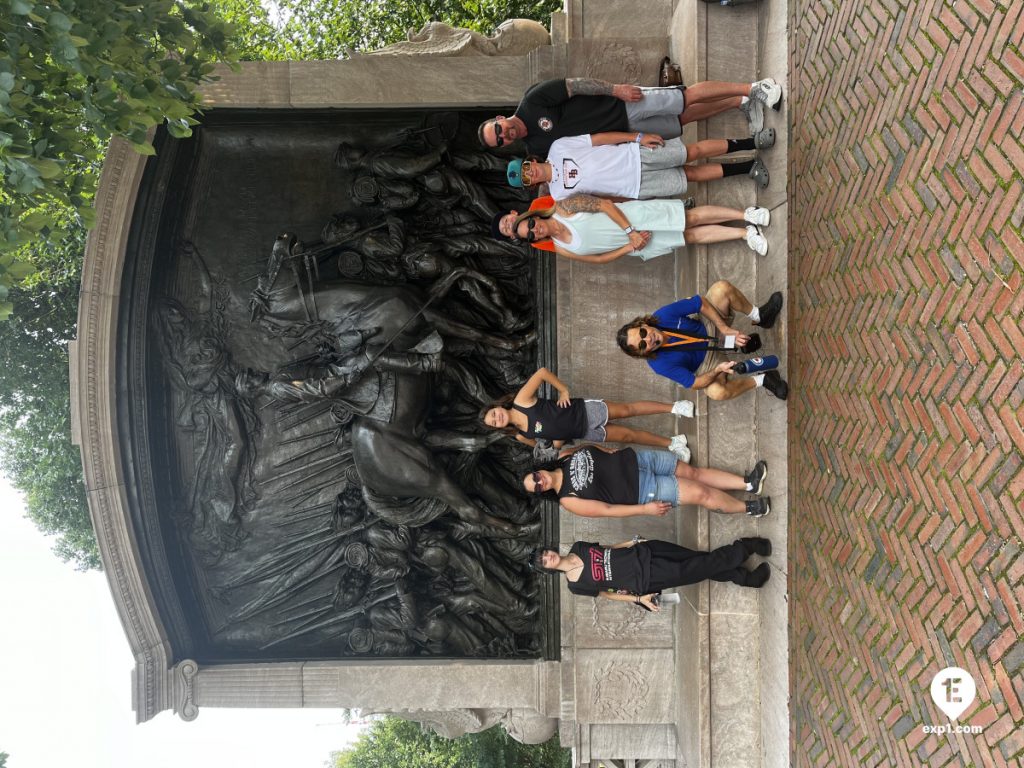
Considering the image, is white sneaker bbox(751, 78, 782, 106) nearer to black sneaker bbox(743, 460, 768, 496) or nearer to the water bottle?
the water bottle

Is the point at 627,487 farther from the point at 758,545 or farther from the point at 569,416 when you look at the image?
the point at 758,545

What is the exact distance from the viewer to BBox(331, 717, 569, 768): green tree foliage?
1695 centimetres

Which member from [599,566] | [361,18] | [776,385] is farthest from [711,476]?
[361,18]

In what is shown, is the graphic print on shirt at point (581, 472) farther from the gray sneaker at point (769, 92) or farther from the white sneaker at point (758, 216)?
the gray sneaker at point (769, 92)

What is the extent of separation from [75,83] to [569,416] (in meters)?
5.26

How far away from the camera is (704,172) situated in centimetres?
688

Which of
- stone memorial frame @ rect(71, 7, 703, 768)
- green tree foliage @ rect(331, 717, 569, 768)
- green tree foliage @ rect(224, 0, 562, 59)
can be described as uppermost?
green tree foliage @ rect(224, 0, 562, 59)

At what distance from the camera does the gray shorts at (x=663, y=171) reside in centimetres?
669

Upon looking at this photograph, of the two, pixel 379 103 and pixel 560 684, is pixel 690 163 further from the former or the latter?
pixel 560 684

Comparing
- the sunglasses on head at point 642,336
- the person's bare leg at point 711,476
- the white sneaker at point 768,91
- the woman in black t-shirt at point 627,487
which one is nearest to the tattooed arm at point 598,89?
the white sneaker at point 768,91

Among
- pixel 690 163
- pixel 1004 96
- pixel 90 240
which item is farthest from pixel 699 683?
pixel 90 240

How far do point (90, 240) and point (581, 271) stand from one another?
17.0 ft

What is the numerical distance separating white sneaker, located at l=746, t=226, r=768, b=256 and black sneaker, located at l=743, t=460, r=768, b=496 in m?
1.99

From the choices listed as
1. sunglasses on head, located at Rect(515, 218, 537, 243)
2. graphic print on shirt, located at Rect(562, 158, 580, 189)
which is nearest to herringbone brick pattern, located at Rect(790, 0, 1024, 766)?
graphic print on shirt, located at Rect(562, 158, 580, 189)
